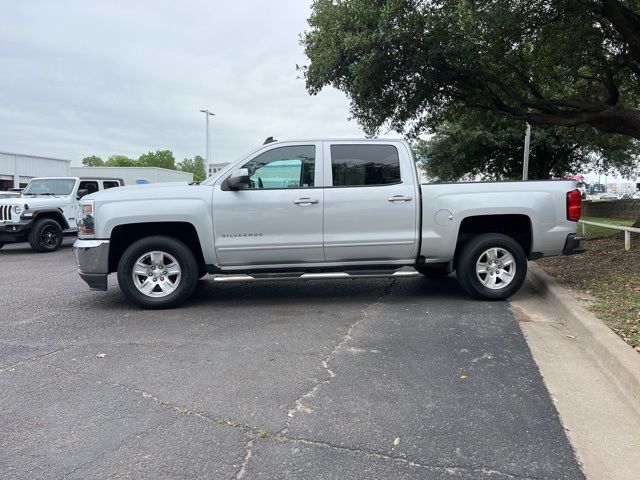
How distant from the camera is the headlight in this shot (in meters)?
5.78

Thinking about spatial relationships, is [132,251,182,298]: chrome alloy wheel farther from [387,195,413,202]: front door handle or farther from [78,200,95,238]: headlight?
[387,195,413,202]: front door handle

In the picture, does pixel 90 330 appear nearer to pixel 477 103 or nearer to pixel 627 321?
pixel 627 321

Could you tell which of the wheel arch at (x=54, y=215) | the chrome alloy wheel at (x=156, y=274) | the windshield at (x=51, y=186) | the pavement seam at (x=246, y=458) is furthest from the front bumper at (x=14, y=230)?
the pavement seam at (x=246, y=458)

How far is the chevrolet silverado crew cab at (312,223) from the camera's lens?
582 centimetres

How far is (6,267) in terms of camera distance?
32.8ft

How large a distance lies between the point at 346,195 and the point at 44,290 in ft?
16.0

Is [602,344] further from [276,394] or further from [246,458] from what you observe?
[246,458]

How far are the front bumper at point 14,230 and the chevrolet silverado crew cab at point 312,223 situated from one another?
25.0ft

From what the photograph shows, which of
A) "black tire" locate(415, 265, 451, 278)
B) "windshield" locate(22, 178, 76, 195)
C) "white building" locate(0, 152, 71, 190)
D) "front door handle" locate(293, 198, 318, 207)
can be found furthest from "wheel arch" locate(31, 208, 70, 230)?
"white building" locate(0, 152, 71, 190)

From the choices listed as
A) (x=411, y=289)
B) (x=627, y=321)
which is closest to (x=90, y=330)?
(x=411, y=289)

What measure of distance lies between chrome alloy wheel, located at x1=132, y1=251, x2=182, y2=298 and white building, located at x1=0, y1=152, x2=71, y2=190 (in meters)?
35.1

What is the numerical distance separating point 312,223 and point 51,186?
35.2 ft

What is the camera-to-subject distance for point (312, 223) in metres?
5.89

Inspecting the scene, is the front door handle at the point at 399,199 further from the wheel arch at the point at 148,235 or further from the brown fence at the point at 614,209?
the brown fence at the point at 614,209
